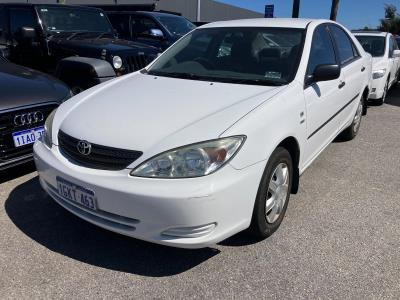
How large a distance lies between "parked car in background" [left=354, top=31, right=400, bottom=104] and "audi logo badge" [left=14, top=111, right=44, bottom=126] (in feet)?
19.6

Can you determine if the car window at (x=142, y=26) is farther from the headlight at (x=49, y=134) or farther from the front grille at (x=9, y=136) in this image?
the headlight at (x=49, y=134)

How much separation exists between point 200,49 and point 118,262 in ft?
7.32

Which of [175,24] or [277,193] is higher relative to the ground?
[175,24]

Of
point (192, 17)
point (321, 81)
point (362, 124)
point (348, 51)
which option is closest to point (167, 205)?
point (321, 81)

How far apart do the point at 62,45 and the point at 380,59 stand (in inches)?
233

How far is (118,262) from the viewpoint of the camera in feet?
9.11

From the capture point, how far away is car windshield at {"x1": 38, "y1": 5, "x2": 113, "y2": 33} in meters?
6.69

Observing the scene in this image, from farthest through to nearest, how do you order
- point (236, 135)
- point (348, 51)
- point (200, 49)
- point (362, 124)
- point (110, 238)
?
point (362, 124)
point (348, 51)
point (200, 49)
point (110, 238)
point (236, 135)

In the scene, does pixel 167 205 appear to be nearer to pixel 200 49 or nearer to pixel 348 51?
pixel 200 49

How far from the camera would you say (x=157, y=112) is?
9.37 feet

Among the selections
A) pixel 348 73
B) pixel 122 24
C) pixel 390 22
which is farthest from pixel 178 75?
pixel 390 22

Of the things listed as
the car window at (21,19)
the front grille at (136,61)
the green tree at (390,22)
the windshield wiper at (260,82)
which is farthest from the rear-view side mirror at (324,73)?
the green tree at (390,22)

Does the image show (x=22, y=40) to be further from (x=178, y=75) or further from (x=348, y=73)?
(x=348, y=73)

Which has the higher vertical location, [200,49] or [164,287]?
[200,49]
